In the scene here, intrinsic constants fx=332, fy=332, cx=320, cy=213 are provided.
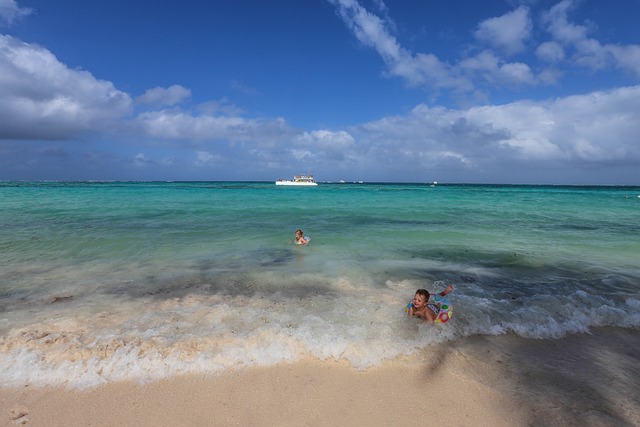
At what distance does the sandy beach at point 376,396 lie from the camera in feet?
11.8

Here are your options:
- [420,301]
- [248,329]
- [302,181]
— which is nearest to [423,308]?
[420,301]

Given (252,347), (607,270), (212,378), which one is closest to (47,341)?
(212,378)

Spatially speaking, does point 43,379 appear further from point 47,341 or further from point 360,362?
point 360,362

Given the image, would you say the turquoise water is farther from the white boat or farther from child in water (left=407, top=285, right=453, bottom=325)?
the white boat

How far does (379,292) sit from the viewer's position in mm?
7367

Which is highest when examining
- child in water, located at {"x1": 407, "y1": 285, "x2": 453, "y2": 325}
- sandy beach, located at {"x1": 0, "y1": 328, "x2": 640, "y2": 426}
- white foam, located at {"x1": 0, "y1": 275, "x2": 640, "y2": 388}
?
child in water, located at {"x1": 407, "y1": 285, "x2": 453, "y2": 325}

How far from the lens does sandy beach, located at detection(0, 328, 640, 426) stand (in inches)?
142

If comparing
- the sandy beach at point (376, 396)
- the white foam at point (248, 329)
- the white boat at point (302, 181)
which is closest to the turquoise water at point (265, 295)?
the white foam at point (248, 329)

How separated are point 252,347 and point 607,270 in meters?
9.81

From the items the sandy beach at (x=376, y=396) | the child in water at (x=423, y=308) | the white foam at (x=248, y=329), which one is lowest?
the sandy beach at (x=376, y=396)

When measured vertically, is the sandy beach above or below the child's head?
below

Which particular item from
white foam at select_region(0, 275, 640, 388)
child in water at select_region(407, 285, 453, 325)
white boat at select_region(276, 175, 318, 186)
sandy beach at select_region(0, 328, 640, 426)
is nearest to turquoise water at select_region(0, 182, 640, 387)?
white foam at select_region(0, 275, 640, 388)

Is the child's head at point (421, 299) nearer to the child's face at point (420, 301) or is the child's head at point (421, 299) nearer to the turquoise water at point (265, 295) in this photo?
the child's face at point (420, 301)

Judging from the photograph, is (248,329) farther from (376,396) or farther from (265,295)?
(376,396)
